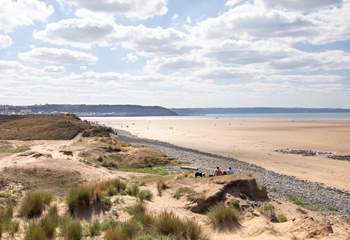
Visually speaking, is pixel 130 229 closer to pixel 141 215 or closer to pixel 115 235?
pixel 115 235

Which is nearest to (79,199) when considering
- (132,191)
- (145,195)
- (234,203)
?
(132,191)

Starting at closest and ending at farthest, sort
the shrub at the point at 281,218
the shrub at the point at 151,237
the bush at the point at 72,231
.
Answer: the shrub at the point at 151,237
the bush at the point at 72,231
the shrub at the point at 281,218

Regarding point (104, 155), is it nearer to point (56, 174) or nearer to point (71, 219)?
point (56, 174)

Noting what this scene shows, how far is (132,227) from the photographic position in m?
11.1

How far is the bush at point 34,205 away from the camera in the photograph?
1302cm

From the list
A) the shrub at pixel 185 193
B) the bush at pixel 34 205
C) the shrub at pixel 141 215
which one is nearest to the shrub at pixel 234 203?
the shrub at pixel 185 193

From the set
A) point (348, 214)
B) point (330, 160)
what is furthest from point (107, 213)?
point (330, 160)

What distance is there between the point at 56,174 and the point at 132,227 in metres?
9.88

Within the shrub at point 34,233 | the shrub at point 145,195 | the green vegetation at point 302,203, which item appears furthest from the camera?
the green vegetation at point 302,203

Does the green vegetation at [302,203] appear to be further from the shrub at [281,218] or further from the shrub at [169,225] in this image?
the shrub at [169,225]

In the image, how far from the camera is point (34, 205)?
520 inches

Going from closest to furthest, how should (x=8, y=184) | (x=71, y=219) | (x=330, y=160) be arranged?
(x=71, y=219)
(x=8, y=184)
(x=330, y=160)

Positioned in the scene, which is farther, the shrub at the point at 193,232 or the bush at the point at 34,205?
the bush at the point at 34,205

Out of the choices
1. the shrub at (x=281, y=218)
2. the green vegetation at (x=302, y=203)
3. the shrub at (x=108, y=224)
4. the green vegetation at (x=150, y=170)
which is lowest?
the green vegetation at (x=302, y=203)
